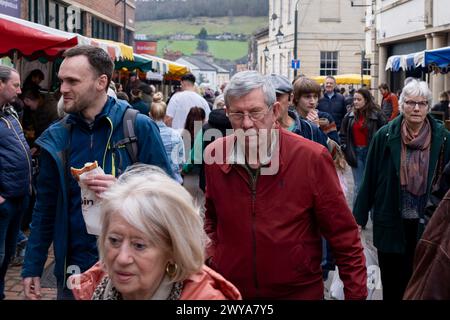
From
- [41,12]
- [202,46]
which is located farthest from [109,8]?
[202,46]

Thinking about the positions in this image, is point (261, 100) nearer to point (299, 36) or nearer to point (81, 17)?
point (81, 17)

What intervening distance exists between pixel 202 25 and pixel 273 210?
6814 inches

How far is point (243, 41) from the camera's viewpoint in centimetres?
16438

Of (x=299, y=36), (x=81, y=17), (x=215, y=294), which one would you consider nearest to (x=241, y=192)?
(x=215, y=294)

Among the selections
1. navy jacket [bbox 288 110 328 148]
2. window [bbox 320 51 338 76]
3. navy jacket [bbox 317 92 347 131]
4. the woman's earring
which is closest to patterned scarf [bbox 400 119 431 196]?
navy jacket [bbox 288 110 328 148]

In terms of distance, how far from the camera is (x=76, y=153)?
3.78 m

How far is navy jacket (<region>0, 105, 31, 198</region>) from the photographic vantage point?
586 centimetres

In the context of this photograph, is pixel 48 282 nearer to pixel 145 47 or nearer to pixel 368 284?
pixel 368 284

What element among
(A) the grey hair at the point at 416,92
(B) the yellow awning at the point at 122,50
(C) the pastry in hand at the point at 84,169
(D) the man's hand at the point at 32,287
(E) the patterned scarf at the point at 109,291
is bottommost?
(D) the man's hand at the point at 32,287

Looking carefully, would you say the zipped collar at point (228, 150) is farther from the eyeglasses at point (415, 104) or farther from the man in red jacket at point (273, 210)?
the eyeglasses at point (415, 104)

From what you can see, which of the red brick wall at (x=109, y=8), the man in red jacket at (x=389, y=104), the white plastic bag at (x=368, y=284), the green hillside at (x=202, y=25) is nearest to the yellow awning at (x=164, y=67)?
the man in red jacket at (x=389, y=104)

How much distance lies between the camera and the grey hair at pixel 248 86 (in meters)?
3.43

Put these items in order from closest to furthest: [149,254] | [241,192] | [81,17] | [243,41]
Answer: [149,254], [241,192], [81,17], [243,41]
